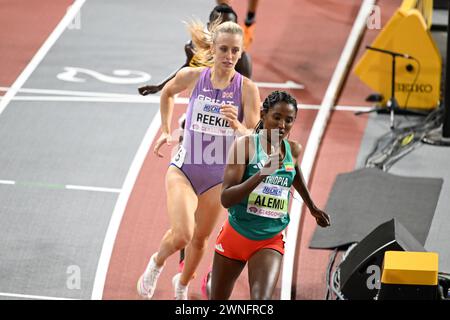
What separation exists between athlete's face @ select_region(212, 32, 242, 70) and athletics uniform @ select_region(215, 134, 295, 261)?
1015 mm

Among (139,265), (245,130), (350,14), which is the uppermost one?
(245,130)

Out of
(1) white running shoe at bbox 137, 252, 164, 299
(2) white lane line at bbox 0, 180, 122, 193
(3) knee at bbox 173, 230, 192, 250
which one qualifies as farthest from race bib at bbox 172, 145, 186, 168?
(2) white lane line at bbox 0, 180, 122, 193

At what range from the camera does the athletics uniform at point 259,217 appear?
6.71 meters

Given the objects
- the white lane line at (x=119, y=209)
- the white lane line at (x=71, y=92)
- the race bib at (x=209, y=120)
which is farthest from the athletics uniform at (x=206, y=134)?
the white lane line at (x=71, y=92)

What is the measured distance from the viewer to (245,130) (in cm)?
721

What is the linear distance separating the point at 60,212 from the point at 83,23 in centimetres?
433

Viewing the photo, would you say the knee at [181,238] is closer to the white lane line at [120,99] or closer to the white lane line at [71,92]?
the white lane line at [120,99]

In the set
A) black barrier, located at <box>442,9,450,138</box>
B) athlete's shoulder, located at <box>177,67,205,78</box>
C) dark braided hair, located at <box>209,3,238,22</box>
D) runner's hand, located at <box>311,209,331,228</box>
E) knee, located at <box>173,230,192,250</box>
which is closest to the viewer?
runner's hand, located at <box>311,209,331,228</box>

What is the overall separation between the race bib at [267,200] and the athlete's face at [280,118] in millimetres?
431

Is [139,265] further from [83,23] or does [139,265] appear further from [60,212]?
[83,23]

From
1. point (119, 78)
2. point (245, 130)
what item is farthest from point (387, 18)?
point (245, 130)

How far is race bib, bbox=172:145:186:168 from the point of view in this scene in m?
7.94

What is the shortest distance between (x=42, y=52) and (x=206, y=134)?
19.5 feet

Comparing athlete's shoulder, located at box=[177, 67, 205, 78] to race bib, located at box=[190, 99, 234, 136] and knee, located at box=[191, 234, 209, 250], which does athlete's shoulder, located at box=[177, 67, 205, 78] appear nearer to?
race bib, located at box=[190, 99, 234, 136]
